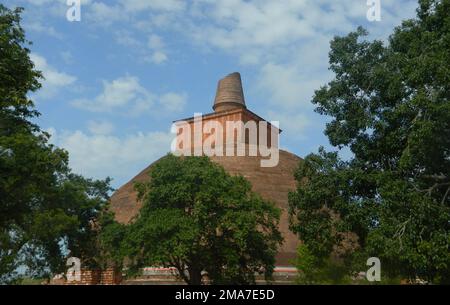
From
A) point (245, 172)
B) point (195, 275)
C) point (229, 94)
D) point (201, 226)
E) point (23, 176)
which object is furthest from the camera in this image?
point (229, 94)

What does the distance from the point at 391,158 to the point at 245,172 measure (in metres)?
20.8

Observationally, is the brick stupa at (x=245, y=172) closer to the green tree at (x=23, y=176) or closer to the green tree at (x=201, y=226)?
the green tree at (x=201, y=226)

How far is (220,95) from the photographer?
43.4 m

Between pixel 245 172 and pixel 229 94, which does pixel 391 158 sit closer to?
pixel 245 172

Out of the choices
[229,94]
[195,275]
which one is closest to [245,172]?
[229,94]

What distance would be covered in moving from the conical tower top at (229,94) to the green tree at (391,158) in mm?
26445

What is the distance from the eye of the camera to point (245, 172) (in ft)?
117

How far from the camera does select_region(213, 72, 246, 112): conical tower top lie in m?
42.7

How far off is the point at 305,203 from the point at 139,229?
6.22 m

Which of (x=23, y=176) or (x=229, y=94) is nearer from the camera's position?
(x=23, y=176)

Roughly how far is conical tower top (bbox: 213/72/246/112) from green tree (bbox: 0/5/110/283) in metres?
23.7

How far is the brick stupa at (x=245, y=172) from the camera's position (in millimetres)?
30961

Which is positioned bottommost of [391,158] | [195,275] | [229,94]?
[195,275]
